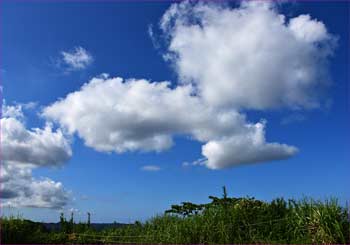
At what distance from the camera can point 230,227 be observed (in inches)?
520

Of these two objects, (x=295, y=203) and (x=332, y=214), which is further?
(x=295, y=203)

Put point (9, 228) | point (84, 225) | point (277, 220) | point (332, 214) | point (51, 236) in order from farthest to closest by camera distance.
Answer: point (84, 225) → point (51, 236) → point (9, 228) → point (277, 220) → point (332, 214)

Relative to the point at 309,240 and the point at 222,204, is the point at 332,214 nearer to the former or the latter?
the point at 309,240

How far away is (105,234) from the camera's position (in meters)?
16.6

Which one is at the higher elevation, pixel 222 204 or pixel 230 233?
pixel 222 204

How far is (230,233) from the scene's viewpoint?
1310 centimetres

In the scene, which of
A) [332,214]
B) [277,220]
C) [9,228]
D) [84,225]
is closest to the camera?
[332,214]

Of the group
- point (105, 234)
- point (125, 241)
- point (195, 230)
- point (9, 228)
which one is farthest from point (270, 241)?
point (9, 228)

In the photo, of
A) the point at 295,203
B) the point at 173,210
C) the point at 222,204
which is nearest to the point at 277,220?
the point at 295,203

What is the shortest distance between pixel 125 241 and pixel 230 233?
3518 millimetres

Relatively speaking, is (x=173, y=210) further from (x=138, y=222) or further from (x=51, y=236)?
(x=51, y=236)

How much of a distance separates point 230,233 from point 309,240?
2294 mm

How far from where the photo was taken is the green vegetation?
11555 mm

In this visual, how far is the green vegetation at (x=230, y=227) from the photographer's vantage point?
1155 cm
